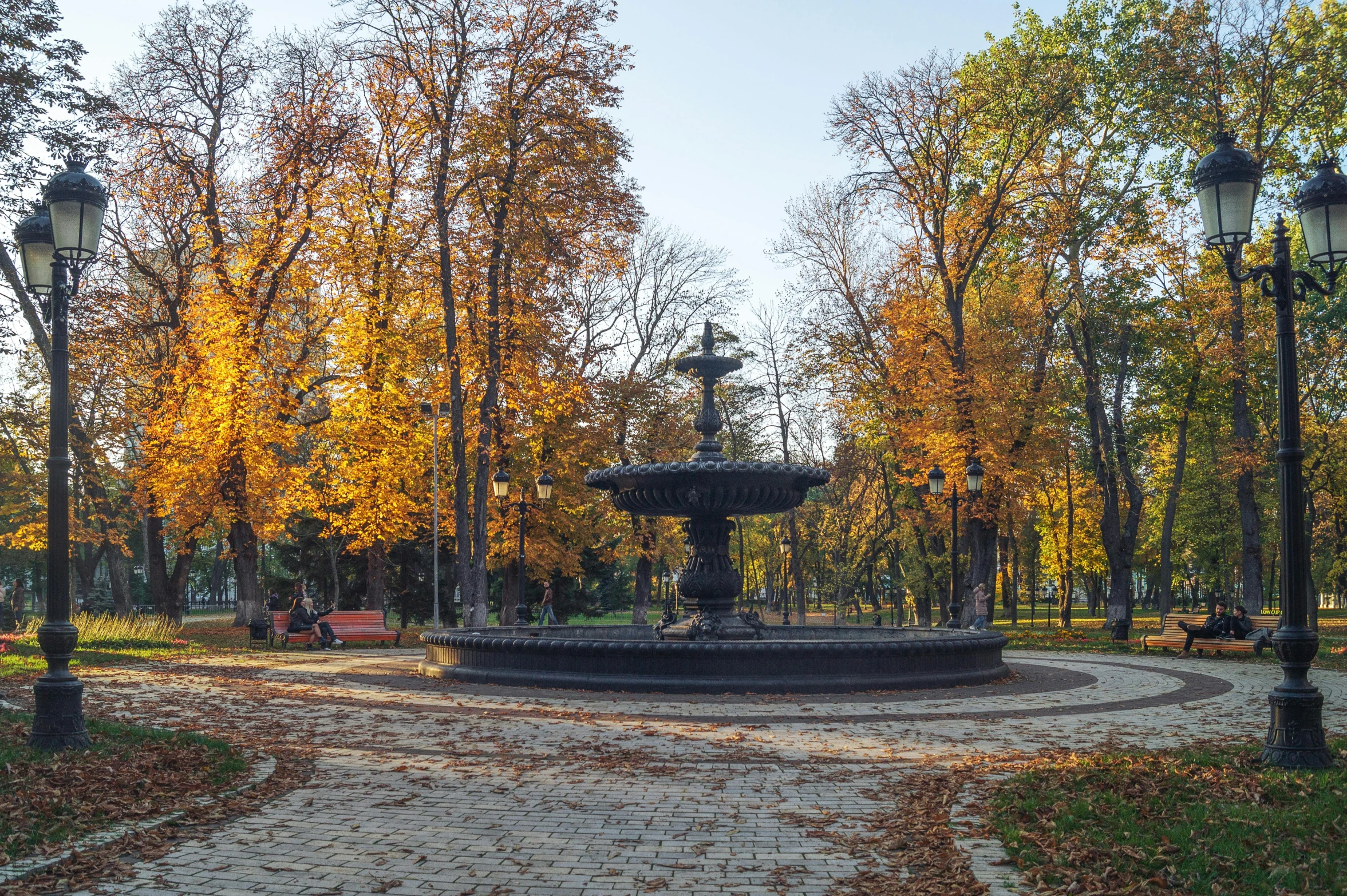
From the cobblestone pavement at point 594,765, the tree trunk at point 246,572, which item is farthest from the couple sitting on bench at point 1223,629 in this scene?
the tree trunk at point 246,572

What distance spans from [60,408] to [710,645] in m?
7.71

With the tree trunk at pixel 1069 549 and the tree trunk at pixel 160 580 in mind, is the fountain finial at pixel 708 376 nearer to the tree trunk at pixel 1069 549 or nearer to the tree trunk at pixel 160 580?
the tree trunk at pixel 160 580

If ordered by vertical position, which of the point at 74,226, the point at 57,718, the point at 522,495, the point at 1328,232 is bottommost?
the point at 57,718

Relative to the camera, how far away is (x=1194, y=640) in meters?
20.0

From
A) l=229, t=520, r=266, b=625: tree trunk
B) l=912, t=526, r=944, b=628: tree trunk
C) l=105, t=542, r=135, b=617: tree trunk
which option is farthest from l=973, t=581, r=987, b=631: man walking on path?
l=105, t=542, r=135, b=617: tree trunk

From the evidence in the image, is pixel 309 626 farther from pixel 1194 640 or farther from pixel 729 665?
pixel 1194 640

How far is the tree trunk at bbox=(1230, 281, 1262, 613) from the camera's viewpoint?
81.4 ft

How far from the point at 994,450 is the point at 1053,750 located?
64.3ft

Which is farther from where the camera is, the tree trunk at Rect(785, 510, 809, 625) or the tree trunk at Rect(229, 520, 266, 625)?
the tree trunk at Rect(785, 510, 809, 625)

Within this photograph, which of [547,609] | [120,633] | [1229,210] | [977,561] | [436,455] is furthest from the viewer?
[547,609]

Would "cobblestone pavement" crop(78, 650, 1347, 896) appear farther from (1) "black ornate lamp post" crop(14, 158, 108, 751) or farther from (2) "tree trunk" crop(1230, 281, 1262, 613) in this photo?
(2) "tree trunk" crop(1230, 281, 1262, 613)

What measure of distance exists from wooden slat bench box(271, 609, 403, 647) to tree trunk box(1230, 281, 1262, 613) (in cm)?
2053

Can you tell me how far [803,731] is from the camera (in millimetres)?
9688

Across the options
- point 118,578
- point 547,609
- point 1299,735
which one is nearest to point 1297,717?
point 1299,735
